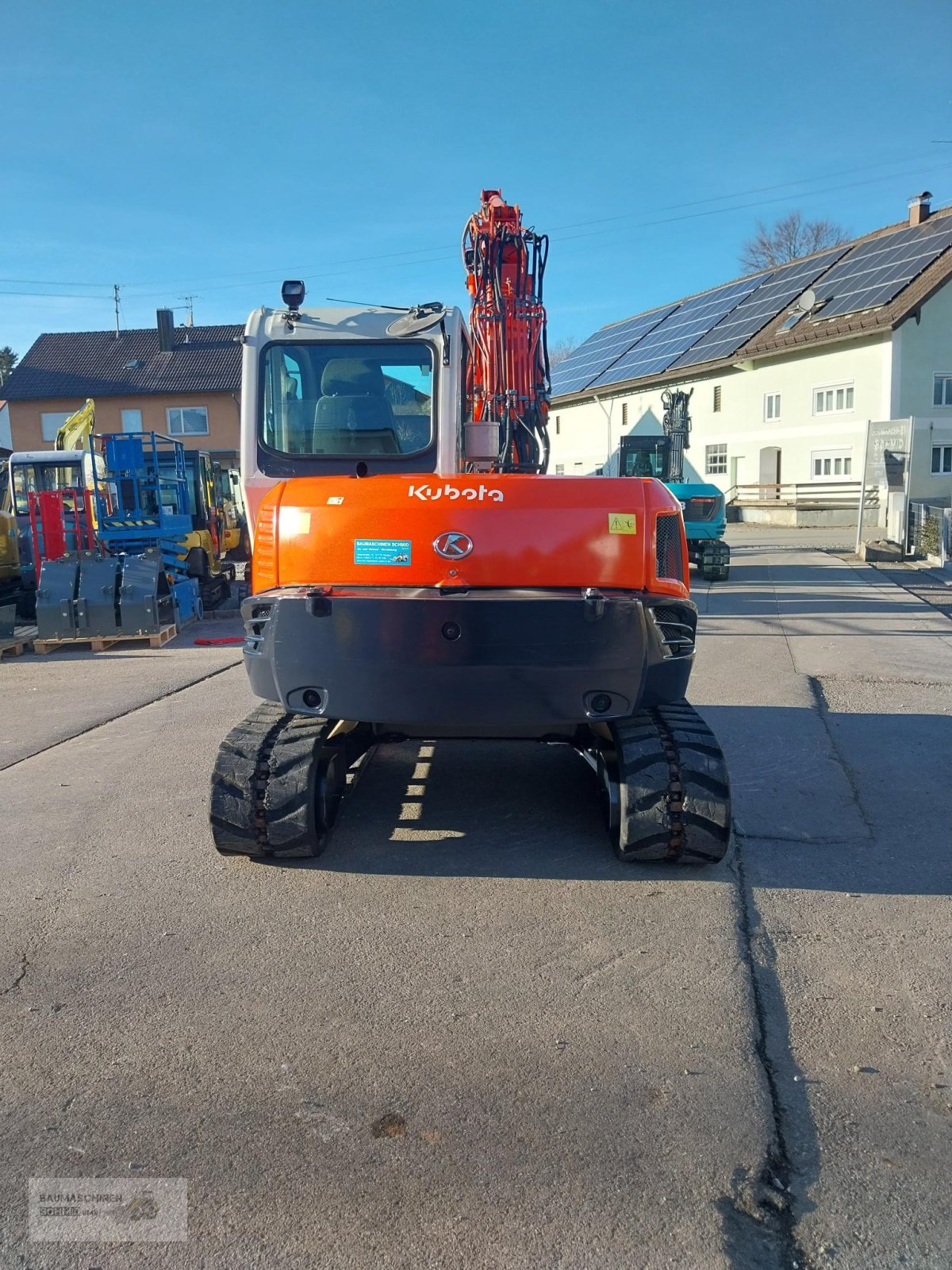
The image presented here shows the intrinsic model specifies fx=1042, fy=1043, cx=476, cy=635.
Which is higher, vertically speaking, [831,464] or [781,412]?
[781,412]

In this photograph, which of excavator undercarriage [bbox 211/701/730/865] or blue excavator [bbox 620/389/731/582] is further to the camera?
blue excavator [bbox 620/389/731/582]

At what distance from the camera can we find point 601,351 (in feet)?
160

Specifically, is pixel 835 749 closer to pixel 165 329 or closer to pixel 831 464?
pixel 831 464

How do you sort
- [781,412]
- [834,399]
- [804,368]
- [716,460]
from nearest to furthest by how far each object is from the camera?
[834,399]
[804,368]
[781,412]
[716,460]

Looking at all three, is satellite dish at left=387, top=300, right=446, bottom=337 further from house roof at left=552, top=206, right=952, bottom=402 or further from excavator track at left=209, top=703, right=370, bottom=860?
house roof at left=552, top=206, right=952, bottom=402

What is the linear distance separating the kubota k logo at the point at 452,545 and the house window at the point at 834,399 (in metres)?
32.1

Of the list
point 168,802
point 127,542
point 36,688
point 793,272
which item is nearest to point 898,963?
point 168,802

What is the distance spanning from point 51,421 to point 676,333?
26566mm

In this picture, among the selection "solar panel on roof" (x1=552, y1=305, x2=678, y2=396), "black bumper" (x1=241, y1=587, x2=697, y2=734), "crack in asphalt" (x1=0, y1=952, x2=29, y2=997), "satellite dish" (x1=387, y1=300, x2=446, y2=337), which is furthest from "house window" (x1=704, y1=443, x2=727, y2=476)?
"crack in asphalt" (x1=0, y1=952, x2=29, y2=997)

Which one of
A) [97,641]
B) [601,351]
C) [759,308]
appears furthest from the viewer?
[601,351]

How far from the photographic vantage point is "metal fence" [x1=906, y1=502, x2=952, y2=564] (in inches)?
800

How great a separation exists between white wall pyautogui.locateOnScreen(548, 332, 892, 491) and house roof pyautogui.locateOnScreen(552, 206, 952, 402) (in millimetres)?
717

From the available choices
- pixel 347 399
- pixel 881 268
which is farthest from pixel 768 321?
pixel 347 399

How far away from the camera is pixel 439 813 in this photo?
5594 mm
